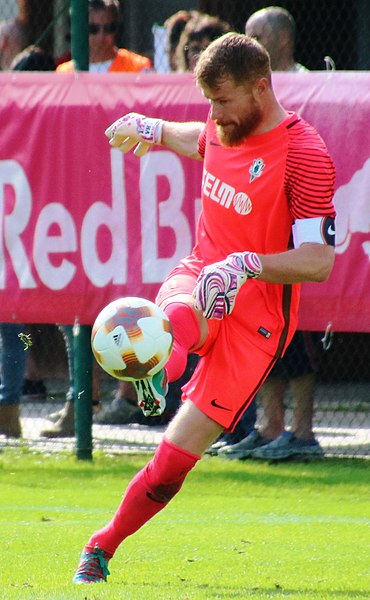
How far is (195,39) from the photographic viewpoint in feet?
30.9

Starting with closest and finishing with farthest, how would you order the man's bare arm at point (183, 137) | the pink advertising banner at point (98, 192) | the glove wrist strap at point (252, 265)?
1. the glove wrist strap at point (252, 265)
2. the man's bare arm at point (183, 137)
3. the pink advertising banner at point (98, 192)

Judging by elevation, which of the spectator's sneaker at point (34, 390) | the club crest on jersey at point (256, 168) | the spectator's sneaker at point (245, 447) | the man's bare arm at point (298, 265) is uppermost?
the club crest on jersey at point (256, 168)

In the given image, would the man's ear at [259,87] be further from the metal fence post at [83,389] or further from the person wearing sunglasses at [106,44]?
the person wearing sunglasses at [106,44]

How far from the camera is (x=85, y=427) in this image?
8867 mm

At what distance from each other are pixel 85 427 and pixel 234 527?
208 centimetres

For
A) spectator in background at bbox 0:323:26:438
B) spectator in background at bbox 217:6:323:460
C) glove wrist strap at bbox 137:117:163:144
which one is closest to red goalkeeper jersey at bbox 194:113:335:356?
glove wrist strap at bbox 137:117:163:144

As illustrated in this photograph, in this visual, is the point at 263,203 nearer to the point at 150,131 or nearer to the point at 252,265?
the point at 252,265

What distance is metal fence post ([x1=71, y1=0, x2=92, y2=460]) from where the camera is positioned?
8766 mm

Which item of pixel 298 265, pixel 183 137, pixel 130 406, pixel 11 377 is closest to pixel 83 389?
pixel 11 377

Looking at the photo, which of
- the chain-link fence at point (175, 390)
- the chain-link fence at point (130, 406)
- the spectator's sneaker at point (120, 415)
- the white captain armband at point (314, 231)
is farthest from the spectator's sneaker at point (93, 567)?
the spectator's sneaker at point (120, 415)

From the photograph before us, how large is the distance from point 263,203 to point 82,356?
3366 millimetres

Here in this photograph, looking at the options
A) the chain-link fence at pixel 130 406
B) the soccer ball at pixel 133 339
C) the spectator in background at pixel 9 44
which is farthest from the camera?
the spectator in background at pixel 9 44

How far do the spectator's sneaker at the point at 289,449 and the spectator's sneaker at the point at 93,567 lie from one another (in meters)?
3.18

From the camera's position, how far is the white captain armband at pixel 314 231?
215 inches
